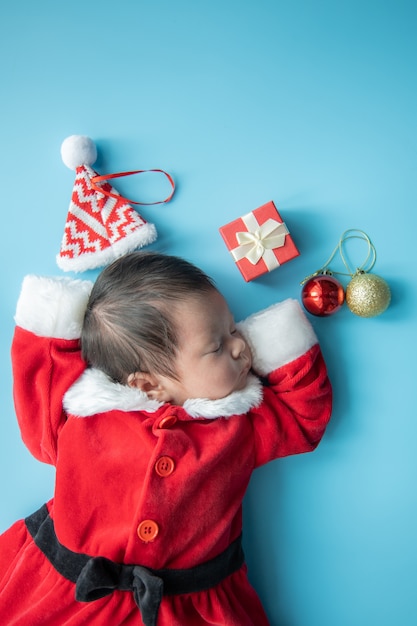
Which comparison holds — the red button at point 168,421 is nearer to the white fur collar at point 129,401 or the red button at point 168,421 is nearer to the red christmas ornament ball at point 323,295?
the white fur collar at point 129,401

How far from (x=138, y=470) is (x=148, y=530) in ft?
0.36

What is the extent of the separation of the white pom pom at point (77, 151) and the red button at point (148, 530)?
0.78 meters

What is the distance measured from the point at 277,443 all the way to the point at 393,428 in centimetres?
29

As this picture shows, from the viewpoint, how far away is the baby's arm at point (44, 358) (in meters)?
1.04

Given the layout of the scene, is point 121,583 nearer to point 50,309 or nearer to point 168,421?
point 168,421

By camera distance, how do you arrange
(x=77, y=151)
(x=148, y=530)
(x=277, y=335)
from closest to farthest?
(x=148, y=530)
(x=277, y=335)
(x=77, y=151)

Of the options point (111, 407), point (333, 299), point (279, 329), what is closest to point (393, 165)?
point (333, 299)

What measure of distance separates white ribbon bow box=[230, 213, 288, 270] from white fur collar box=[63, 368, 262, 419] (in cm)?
28

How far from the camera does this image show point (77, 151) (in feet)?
3.76

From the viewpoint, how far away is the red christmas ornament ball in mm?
1062

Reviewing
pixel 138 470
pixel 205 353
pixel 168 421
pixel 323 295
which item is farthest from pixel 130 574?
pixel 323 295

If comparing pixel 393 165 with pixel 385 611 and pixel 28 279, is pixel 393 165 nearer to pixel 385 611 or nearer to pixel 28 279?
pixel 28 279

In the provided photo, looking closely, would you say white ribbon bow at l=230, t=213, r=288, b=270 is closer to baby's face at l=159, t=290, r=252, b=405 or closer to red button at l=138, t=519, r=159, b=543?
baby's face at l=159, t=290, r=252, b=405

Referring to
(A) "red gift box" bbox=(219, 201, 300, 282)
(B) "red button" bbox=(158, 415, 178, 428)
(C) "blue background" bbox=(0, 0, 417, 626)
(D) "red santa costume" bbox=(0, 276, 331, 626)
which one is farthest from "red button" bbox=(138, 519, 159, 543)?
(A) "red gift box" bbox=(219, 201, 300, 282)
